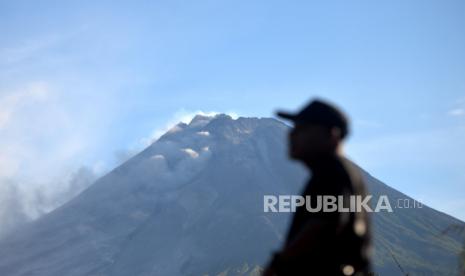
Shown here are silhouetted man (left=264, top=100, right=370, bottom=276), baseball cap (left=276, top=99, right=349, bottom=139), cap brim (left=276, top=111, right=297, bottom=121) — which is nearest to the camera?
silhouetted man (left=264, top=100, right=370, bottom=276)

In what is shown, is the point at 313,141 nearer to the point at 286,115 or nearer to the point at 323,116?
the point at 323,116

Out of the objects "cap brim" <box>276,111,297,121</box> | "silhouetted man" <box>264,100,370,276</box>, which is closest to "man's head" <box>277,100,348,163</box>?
"silhouetted man" <box>264,100,370,276</box>

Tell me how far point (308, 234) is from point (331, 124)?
898mm

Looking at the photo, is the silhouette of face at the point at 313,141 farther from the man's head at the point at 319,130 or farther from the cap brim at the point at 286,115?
the cap brim at the point at 286,115

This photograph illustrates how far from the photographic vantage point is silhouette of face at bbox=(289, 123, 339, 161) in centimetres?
579

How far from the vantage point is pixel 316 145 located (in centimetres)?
581

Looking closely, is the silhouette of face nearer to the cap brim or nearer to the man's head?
the man's head

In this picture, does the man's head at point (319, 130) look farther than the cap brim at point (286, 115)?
No

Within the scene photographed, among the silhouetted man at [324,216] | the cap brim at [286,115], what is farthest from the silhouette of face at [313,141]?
the cap brim at [286,115]

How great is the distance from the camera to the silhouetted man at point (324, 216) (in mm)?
5383

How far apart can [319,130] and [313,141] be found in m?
0.09

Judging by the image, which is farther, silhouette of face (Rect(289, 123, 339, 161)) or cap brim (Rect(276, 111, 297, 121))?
cap brim (Rect(276, 111, 297, 121))

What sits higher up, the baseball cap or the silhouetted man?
the baseball cap

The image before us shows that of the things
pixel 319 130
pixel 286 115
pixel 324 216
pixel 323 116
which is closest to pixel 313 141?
pixel 319 130
